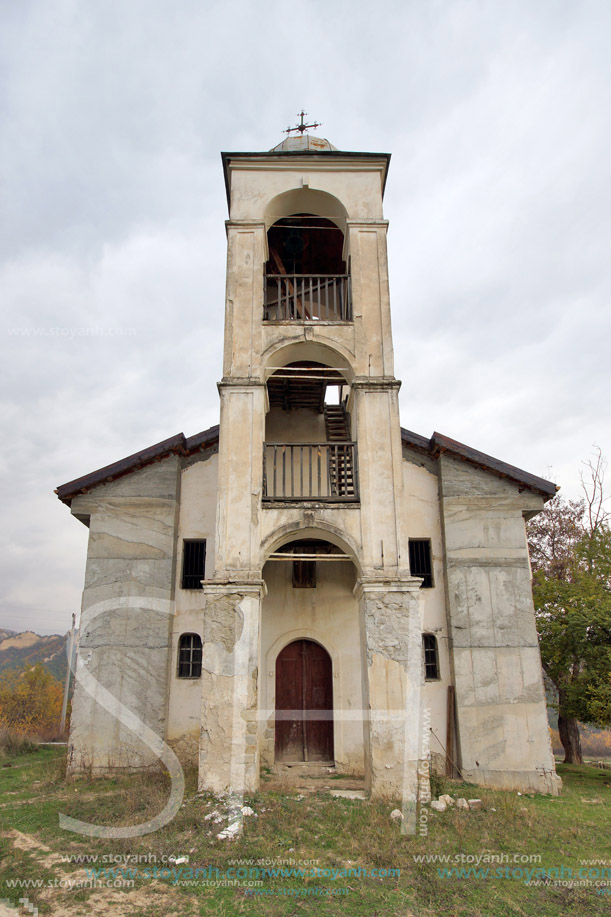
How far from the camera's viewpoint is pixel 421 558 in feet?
46.0

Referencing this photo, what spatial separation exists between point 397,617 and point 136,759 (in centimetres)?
664

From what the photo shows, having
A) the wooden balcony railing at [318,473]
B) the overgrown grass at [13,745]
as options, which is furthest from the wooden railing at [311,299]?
the overgrown grass at [13,745]

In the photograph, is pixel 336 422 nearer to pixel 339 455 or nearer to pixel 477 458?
pixel 339 455

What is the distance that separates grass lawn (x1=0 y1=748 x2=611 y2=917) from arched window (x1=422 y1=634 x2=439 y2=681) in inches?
122

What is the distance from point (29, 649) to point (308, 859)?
84.2m

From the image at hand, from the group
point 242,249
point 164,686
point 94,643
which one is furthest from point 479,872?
point 242,249

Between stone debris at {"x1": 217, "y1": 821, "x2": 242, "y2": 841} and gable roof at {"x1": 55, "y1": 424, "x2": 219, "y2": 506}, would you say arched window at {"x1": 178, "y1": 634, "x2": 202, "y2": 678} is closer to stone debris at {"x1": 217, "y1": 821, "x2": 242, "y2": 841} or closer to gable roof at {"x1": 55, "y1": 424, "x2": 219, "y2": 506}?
gable roof at {"x1": 55, "y1": 424, "x2": 219, "y2": 506}

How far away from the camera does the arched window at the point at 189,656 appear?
524 inches

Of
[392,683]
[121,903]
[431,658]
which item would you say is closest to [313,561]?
[431,658]

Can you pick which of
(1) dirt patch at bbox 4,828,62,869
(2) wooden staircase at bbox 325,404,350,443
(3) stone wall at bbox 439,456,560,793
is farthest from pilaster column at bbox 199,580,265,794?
(2) wooden staircase at bbox 325,404,350,443

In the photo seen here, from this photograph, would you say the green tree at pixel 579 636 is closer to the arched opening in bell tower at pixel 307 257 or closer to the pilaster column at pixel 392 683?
the pilaster column at pixel 392 683

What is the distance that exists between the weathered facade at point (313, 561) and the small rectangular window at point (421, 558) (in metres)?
0.03

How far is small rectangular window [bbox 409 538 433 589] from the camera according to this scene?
45.3ft

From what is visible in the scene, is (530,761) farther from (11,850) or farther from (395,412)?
(11,850)
